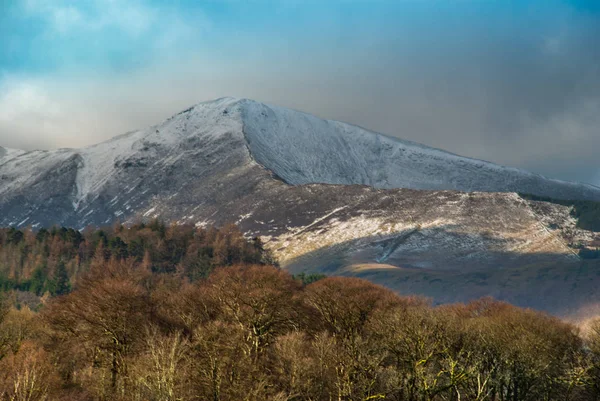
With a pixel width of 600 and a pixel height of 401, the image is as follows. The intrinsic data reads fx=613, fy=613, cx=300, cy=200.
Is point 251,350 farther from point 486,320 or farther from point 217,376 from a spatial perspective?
point 486,320

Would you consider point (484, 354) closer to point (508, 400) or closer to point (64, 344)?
A: point (508, 400)

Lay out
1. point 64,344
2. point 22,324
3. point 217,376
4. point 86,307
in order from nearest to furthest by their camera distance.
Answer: point 217,376, point 86,307, point 64,344, point 22,324

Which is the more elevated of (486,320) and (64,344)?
(64,344)

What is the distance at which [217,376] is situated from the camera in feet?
207

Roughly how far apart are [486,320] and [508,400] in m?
20.3

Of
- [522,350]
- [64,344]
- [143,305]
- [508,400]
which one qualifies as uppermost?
[143,305]

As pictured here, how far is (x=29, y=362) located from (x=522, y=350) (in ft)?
210

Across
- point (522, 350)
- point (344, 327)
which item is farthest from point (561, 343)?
point (344, 327)

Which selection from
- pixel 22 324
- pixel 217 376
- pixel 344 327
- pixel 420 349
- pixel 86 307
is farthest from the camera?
pixel 22 324

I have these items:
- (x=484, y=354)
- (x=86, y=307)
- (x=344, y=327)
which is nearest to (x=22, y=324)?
(x=86, y=307)

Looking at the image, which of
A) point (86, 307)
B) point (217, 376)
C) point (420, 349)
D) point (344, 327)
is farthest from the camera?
point (344, 327)

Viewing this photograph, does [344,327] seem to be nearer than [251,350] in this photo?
No

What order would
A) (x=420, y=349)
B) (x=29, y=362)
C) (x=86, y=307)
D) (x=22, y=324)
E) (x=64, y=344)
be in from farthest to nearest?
(x=22, y=324)
(x=64, y=344)
(x=86, y=307)
(x=420, y=349)
(x=29, y=362)

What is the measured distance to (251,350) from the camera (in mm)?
86375
